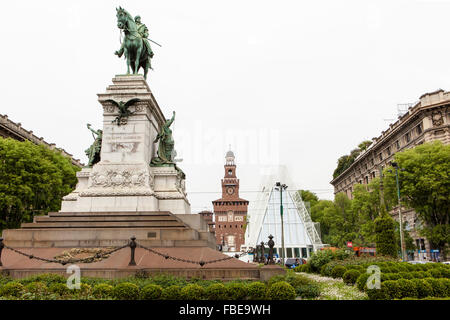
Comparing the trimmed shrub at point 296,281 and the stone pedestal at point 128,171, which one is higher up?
the stone pedestal at point 128,171

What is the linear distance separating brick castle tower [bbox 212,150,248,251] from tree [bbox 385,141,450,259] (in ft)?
324

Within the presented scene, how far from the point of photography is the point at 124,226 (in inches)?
586

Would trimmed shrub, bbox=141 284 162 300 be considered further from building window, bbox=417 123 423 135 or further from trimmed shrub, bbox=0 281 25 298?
building window, bbox=417 123 423 135

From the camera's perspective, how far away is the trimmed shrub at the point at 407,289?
995cm

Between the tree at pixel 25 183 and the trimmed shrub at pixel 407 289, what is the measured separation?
28.6 meters

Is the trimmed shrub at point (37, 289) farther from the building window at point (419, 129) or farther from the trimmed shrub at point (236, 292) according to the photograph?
the building window at point (419, 129)

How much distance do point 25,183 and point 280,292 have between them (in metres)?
28.2

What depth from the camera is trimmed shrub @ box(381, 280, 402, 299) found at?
9.83 m

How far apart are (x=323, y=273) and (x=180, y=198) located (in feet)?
29.7

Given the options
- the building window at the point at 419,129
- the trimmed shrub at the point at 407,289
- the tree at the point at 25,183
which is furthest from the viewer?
the building window at the point at 419,129

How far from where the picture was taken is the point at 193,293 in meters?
9.12

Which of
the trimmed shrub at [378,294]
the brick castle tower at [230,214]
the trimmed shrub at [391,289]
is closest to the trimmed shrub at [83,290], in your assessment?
the trimmed shrub at [378,294]

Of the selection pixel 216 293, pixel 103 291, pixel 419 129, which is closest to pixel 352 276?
pixel 216 293
